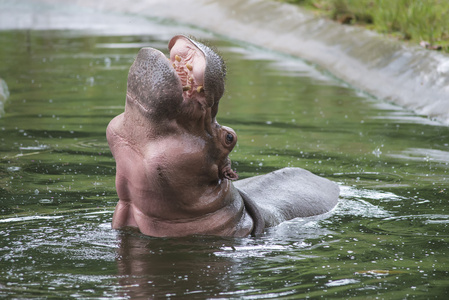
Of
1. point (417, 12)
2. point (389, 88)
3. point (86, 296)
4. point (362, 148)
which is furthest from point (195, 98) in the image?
point (417, 12)

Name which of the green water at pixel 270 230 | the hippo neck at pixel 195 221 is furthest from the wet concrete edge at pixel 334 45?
the hippo neck at pixel 195 221

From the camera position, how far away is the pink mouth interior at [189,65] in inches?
163

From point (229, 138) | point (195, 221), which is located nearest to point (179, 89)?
point (229, 138)

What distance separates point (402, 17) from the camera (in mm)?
12281

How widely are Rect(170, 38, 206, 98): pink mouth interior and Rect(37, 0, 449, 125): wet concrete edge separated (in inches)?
190

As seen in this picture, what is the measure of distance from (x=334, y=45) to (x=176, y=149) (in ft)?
28.6

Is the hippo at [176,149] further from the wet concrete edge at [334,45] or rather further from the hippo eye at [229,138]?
the wet concrete edge at [334,45]

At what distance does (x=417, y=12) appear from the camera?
475 inches

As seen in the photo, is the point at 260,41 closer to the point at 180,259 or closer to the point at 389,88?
the point at 389,88

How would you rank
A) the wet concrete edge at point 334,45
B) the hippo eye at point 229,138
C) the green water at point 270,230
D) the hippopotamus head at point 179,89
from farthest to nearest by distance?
the wet concrete edge at point 334,45, the hippo eye at point 229,138, the hippopotamus head at point 179,89, the green water at point 270,230

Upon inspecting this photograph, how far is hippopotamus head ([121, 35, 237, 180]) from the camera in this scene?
13.4ft

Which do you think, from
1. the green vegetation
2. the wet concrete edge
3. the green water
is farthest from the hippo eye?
the green vegetation

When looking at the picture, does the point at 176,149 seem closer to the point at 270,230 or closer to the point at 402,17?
the point at 270,230

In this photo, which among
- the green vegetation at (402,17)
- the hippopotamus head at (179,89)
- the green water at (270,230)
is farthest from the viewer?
the green vegetation at (402,17)
